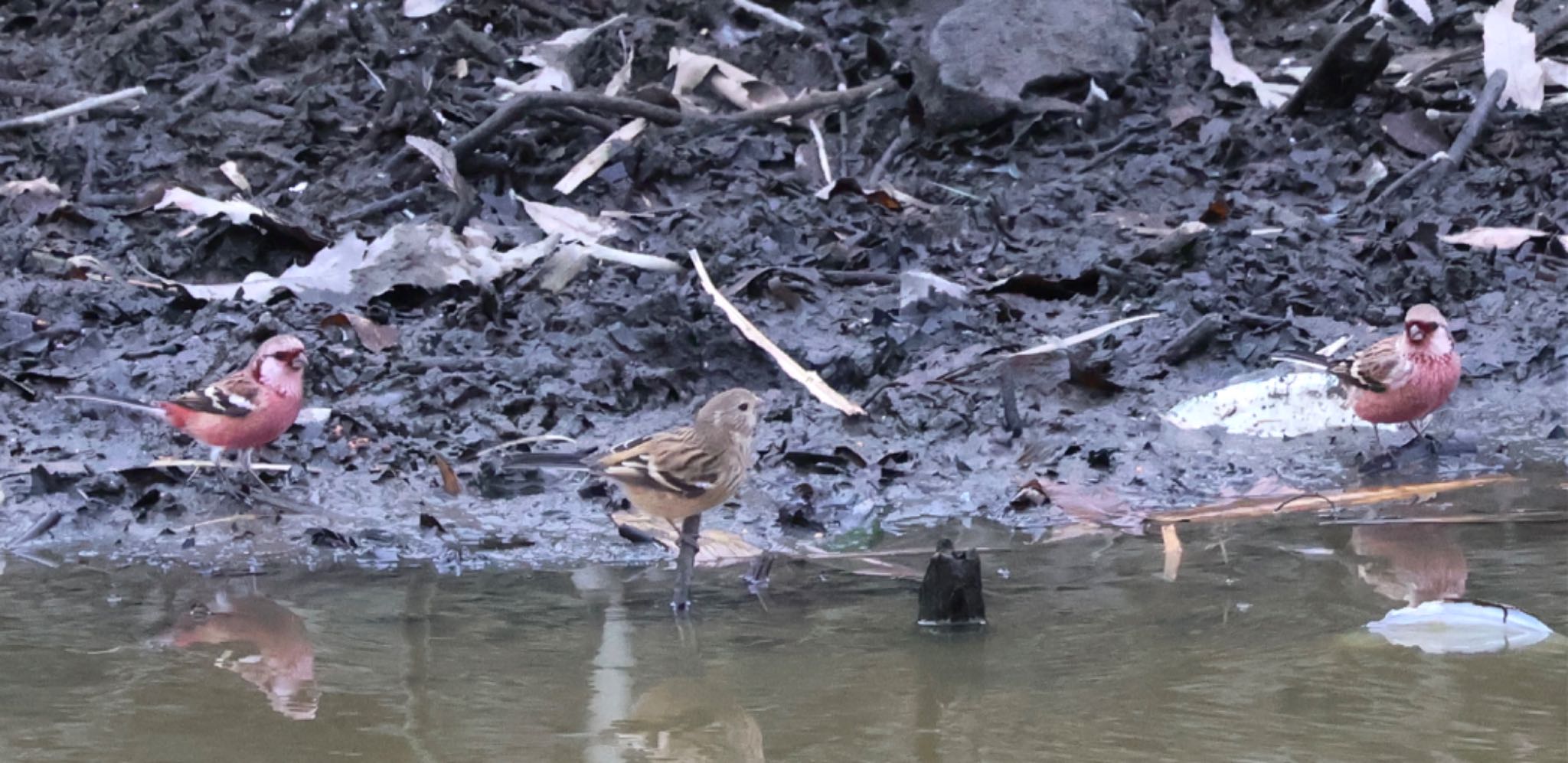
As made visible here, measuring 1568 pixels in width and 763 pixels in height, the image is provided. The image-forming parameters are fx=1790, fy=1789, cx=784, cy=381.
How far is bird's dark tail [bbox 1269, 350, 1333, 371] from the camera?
21.2ft

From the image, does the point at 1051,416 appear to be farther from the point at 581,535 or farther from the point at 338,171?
the point at 338,171

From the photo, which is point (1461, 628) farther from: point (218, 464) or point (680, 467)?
point (218, 464)

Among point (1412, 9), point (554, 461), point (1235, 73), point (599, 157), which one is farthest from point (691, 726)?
point (1412, 9)

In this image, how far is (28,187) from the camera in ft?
27.7

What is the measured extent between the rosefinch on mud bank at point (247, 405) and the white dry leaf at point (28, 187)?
255 centimetres

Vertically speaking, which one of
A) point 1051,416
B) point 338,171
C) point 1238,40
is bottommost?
point 1051,416

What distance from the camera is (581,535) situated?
5.49 meters

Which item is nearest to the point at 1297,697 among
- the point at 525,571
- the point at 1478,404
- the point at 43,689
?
the point at 525,571

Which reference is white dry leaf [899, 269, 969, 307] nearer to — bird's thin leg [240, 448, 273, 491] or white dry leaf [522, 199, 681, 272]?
white dry leaf [522, 199, 681, 272]

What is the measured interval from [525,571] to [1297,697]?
90.9 inches

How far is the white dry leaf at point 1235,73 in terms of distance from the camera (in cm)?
880

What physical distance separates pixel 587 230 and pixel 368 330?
1264mm

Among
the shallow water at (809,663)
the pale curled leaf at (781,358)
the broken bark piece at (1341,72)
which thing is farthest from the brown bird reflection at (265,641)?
the broken bark piece at (1341,72)

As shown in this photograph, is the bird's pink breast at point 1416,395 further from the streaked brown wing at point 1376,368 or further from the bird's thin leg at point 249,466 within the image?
the bird's thin leg at point 249,466
